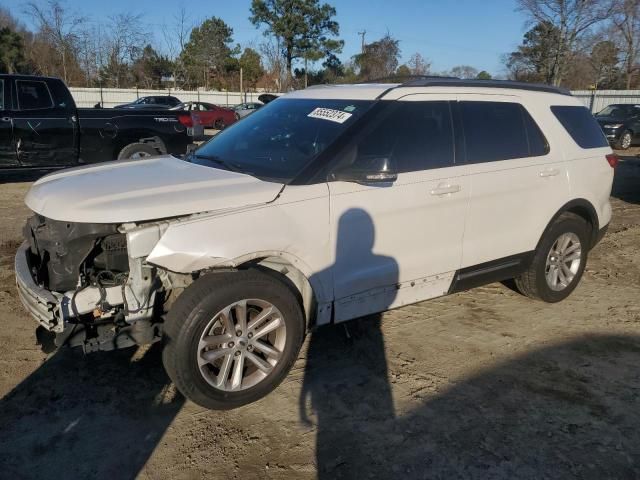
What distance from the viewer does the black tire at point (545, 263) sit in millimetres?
4457

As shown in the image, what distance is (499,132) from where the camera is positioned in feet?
13.4

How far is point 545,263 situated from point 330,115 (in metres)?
2.34

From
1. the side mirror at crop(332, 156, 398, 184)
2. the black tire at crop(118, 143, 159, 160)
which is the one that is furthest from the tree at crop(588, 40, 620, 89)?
the side mirror at crop(332, 156, 398, 184)

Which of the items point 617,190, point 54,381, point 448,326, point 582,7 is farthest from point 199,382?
point 582,7

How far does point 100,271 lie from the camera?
314 centimetres

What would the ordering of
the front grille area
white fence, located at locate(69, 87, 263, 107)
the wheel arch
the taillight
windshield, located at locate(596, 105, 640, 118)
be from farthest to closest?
white fence, located at locate(69, 87, 263, 107), windshield, located at locate(596, 105, 640, 118), the taillight, the wheel arch, the front grille area

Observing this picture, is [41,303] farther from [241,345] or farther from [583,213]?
[583,213]

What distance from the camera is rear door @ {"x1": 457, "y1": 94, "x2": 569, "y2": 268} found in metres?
3.90

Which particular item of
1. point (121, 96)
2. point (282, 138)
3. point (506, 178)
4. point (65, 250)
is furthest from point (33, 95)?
point (121, 96)

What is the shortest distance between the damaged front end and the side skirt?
85.3 inches

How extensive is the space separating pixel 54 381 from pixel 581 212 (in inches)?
176

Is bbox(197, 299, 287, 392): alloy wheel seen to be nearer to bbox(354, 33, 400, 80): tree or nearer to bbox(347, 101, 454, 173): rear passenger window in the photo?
bbox(347, 101, 454, 173): rear passenger window

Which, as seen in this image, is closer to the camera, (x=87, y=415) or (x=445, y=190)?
(x=87, y=415)

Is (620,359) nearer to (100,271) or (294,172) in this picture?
(294,172)
